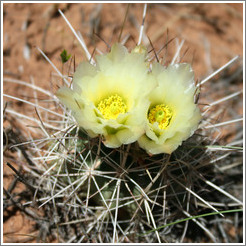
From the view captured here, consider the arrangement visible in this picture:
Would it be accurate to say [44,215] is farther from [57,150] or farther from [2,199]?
[57,150]

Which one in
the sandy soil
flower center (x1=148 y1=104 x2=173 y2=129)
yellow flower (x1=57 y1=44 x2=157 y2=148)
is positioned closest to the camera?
yellow flower (x1=57 y1=44 x2=157 y2=148)

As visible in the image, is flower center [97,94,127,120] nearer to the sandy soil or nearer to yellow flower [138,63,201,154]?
yellow flower [138,63,201,154]

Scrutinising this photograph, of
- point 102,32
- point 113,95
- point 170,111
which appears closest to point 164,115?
point 170,111

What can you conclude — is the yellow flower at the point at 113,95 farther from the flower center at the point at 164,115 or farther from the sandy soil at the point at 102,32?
the sandy soil at the point at 102,32

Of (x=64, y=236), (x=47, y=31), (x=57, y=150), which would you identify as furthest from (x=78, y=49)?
(x=64, y=236)

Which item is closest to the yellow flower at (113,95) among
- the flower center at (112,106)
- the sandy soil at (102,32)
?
the flower center at (112,106)

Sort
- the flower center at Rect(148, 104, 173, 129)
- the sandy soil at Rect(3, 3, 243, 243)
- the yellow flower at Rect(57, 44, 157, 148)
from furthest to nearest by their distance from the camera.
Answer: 1. the sandy soil at Rect(3, 3, 243, 243)
2. the flower center at Rect(148, 104, 173, 129)
3. the yellow flower at Rect(57, 44, 157, 148)

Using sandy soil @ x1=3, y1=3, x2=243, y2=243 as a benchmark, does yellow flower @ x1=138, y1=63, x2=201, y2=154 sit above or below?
below

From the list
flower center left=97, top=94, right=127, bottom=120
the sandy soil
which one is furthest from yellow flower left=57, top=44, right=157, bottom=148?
the sandy soil
